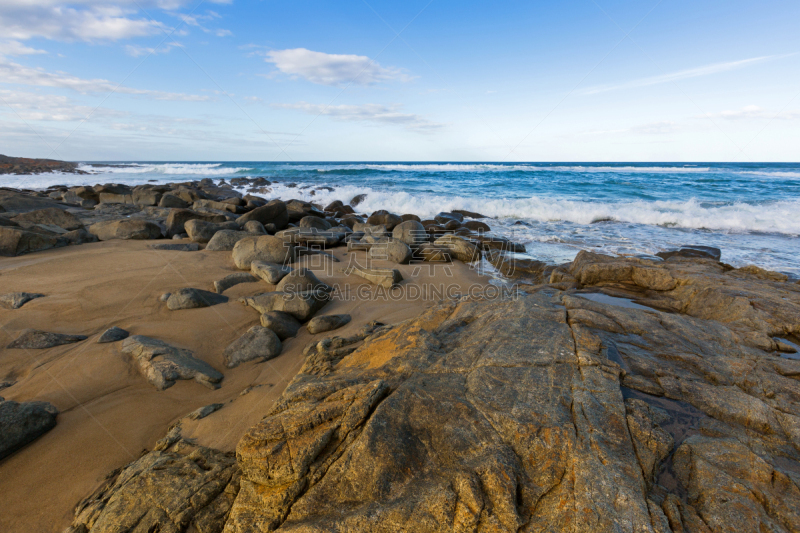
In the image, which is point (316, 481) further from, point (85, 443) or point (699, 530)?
point (85, 443)

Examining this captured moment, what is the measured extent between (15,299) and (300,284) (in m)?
3.14

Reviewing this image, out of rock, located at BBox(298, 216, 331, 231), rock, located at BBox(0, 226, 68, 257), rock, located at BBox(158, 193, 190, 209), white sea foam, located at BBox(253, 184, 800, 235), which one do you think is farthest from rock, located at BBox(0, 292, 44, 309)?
white sea foam, located at BBox(253, 184, 800, 235)

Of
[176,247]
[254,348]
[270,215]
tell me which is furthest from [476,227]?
[254,348]

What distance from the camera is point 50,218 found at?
25.6 ft

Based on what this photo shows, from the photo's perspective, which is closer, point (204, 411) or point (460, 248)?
point (204, 411)

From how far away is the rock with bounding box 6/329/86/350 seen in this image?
340 centimetres

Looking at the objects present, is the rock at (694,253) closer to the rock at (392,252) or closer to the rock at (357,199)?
the rock at (392,252)

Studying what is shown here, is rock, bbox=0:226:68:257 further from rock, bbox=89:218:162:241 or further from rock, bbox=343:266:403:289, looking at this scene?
rock, bbox=343:266:403:289

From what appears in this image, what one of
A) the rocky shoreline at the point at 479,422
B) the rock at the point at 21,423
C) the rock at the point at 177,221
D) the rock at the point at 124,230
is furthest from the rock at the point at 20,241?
the rock at the point at 21,423

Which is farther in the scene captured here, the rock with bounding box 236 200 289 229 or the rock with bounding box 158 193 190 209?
the rock with bounding box 158 193 190 209

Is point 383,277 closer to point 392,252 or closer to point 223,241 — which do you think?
point 392,252

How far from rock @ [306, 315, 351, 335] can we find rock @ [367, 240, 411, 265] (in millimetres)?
3068

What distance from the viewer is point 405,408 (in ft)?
6.44

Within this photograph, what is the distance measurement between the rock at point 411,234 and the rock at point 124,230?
5438mm
